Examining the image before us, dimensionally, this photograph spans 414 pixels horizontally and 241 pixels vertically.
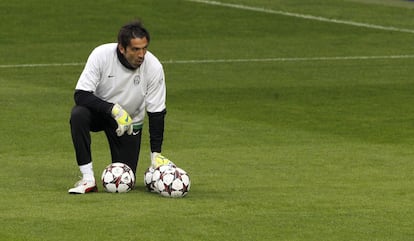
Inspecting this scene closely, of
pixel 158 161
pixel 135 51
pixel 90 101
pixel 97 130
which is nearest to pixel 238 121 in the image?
pixel 97 130

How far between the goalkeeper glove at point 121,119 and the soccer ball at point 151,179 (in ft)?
1.71

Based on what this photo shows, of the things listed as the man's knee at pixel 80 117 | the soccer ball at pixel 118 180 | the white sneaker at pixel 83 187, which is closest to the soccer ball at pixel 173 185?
the soccer ball at pixel 118 180

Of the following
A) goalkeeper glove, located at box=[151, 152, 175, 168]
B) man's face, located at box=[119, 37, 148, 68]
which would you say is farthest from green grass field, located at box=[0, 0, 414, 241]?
man's face, located at box=[119, 37, 148, 68]

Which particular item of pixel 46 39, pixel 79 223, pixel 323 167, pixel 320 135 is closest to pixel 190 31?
pixel 46 39

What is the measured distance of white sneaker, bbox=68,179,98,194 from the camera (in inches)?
592

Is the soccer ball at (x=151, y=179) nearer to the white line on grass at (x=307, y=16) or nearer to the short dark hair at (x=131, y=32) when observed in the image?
the short dark hair at (x=131, y=32)

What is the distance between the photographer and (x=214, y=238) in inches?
497

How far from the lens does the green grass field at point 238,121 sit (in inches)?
533

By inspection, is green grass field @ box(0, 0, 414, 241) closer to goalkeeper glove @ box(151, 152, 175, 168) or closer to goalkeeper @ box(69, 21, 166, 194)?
goalkeeper glove @ box(151, 152, 175, 168)

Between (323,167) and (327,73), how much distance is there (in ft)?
35.3

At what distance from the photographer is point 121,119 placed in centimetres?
1500

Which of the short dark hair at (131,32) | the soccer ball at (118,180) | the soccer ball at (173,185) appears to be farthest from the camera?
the soccer ball at (118,180)

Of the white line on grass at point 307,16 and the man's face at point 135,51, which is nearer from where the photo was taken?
the man's face at point 135,51

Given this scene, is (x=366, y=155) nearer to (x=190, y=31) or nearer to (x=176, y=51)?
(x=176, y=51)
